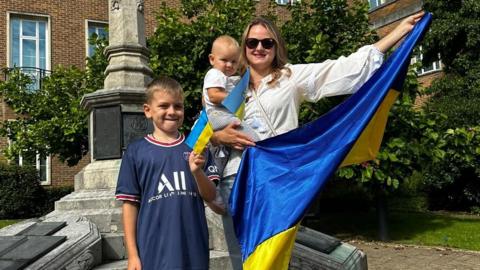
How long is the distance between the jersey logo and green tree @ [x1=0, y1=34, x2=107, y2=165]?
7.54m

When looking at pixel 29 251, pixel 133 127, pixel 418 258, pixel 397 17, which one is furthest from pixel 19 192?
pixel 397 17

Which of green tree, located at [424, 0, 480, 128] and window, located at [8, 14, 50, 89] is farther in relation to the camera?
window, located at [8, 14, 50, 89]

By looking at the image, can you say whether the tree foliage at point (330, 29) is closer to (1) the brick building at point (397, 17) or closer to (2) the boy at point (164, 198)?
(2) the boy at point (164, 198)

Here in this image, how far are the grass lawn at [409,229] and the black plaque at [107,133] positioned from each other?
698 centimetres

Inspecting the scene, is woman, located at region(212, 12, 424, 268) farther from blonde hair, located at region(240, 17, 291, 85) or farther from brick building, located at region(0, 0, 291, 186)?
brick building, located at region(0, 0, 291, 186)

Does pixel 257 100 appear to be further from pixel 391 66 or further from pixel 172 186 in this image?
pixel 391 66

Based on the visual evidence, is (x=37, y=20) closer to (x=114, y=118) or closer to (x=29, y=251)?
(x=114, y=118)

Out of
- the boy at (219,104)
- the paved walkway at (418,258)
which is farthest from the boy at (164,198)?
the paved walkway at (418,258)

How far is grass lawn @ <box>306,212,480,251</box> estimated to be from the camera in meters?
9.90

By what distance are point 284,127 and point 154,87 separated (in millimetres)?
750

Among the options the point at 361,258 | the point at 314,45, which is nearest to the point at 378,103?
the point at 361,258

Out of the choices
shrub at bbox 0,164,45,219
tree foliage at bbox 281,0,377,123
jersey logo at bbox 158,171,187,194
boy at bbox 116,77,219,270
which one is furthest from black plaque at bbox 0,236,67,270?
shrub at bbox 0,164,45,219

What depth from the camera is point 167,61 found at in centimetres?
944

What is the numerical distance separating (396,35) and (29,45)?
58.3ft
